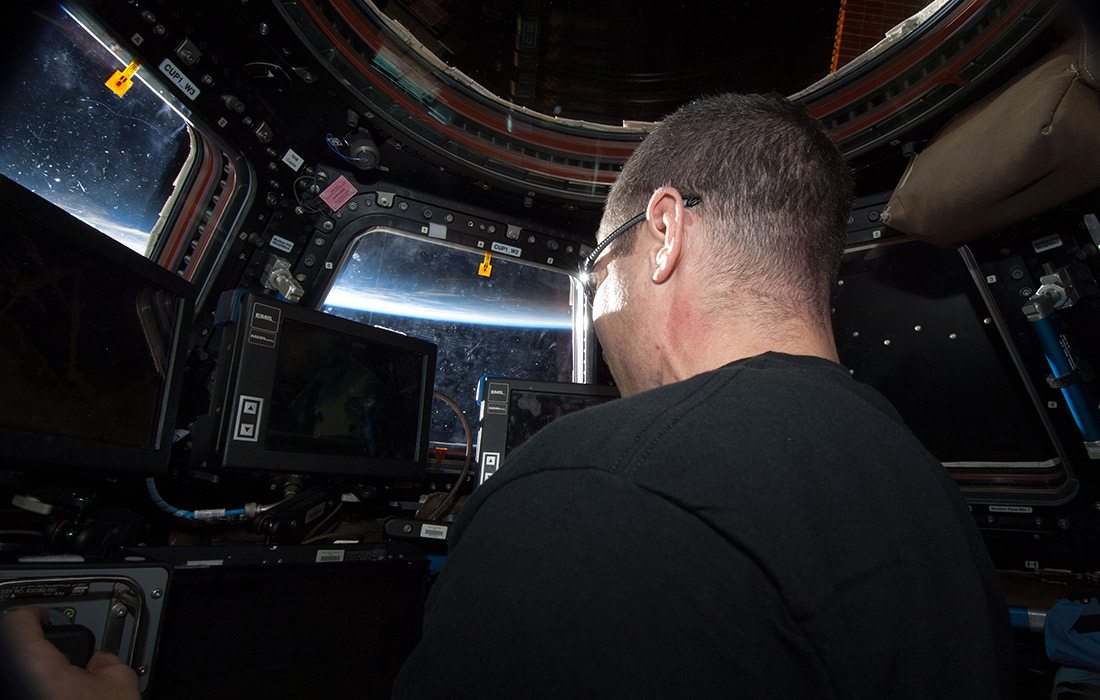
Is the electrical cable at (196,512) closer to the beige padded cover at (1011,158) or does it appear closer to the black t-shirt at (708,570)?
the black t-shirt at (708,570)

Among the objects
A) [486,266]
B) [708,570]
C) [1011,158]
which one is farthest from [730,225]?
[486,266]

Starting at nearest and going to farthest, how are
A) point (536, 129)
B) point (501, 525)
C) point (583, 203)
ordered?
point (501, 525), point (536, 129), point (583, 203)

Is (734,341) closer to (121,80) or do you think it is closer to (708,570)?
(708,570)

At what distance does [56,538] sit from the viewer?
1.74 metres

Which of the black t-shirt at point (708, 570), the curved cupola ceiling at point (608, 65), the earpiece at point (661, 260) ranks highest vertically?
the curved cupola ceiling at point (608, 65)

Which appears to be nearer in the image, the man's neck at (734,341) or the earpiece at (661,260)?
the man's neck at (734,341)

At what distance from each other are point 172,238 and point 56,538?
5.99ft

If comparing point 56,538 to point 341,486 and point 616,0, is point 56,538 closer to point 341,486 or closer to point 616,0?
point 341,486

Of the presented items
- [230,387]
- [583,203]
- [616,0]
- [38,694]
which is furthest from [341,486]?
[616,0]

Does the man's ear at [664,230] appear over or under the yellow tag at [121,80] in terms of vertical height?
under

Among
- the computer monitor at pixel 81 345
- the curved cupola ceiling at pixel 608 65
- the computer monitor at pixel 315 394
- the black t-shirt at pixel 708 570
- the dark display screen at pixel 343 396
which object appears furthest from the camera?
the curved cupola ceiling at pixel 608 65

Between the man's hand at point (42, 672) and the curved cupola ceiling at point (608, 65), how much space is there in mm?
2379

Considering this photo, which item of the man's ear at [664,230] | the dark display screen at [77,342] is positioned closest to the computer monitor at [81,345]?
the dark display screen at [77,342]

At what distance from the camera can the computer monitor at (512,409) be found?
11.1 feet
